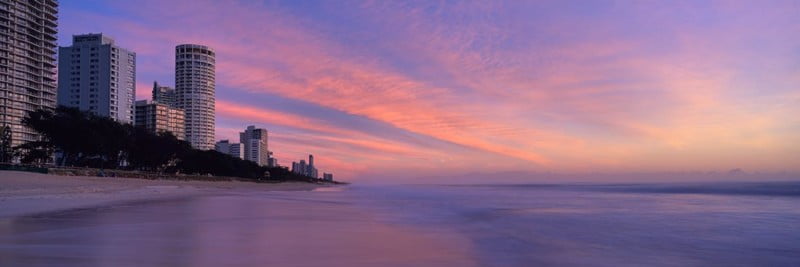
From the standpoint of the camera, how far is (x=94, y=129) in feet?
206

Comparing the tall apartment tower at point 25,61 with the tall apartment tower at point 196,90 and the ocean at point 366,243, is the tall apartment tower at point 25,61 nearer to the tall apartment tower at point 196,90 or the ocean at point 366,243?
the tall apartment tower at point 196,90

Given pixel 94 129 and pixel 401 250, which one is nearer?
→ pixel 401 250

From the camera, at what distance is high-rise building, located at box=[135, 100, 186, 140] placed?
15502cm

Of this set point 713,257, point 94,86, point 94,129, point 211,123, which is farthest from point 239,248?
point 211,123

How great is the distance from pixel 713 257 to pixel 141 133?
85.2 metres

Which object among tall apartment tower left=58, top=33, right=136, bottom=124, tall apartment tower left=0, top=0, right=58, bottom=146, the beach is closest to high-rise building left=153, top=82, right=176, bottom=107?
tall apartment tower left=58, top=33, right=136, bottom=124

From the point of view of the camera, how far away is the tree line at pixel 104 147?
202 feet

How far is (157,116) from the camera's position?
508 ft

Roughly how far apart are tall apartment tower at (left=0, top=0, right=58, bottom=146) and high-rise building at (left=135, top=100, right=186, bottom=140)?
33.0m

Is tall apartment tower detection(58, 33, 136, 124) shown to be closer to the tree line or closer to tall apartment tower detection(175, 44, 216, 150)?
tall apartment tower detection(175, 44, 216, 150)

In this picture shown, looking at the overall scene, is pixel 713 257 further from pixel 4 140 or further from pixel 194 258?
pixel 4 140

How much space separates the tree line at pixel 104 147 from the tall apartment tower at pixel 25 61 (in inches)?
1094

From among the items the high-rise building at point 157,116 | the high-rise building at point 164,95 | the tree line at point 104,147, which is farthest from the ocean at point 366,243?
the high-rise building at point 164,95

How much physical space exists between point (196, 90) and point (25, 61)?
71015mm
